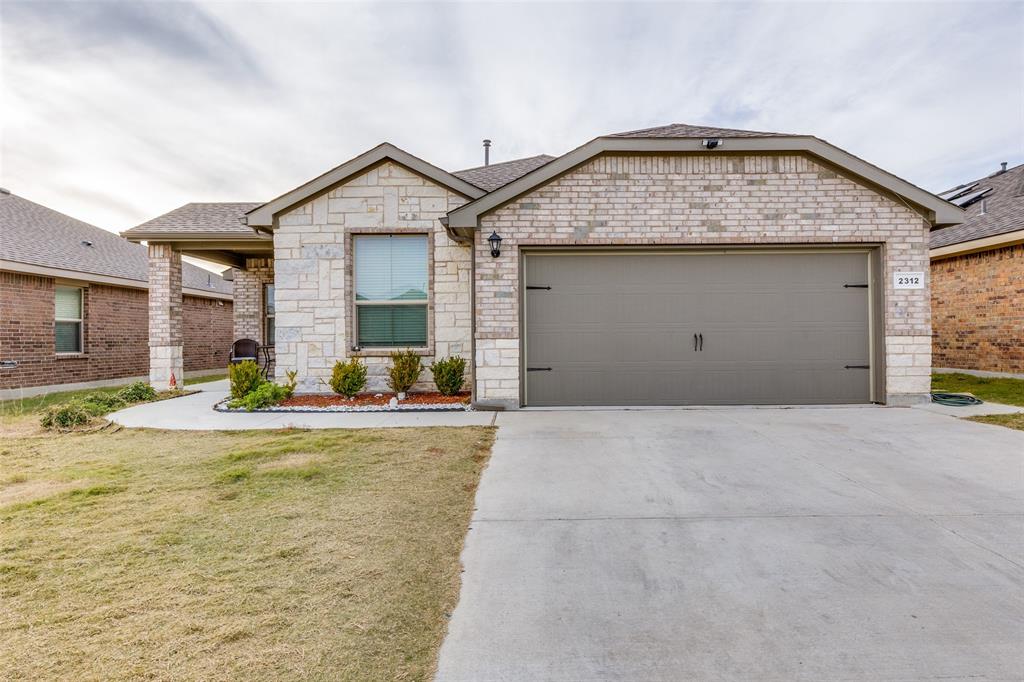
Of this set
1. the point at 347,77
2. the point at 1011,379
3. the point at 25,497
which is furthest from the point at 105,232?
the point at 1011,379

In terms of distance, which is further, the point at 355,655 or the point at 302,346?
the point at 302,346

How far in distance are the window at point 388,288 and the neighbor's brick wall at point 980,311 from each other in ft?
39.3

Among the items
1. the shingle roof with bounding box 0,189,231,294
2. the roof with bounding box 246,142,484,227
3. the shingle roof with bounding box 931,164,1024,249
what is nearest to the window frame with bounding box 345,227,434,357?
the roof with bounding box 246,142,484,227

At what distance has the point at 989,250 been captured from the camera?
10.1 meters

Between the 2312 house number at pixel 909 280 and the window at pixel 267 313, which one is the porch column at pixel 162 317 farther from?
the 2312 house number at pixel 909 280

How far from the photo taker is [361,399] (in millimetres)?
7789

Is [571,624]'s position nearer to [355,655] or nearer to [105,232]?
[355,655]

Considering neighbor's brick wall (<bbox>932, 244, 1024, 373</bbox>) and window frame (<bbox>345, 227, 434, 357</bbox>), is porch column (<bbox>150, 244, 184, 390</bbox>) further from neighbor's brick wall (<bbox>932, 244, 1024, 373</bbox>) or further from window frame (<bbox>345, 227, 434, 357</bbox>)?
neighbor's brick wall (<bbox>932, 244, 1024, 373</bbox>)

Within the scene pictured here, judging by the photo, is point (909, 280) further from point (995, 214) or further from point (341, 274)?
point (341, 274)

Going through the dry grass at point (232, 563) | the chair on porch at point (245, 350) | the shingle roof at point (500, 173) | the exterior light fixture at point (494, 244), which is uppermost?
the shingle roof at point (500, 173)

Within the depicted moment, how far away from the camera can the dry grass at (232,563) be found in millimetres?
1733

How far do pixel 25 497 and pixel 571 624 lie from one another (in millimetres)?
4186

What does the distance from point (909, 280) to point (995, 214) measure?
6491 mm

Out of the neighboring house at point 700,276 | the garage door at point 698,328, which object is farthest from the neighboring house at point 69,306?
the garage door at point 698,328
